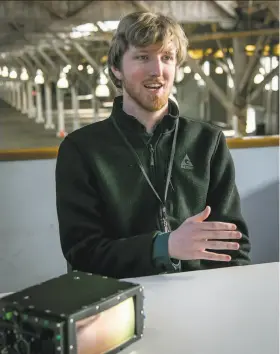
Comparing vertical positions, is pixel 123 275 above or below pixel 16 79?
below

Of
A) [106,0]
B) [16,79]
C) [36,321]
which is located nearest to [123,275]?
[36,321]

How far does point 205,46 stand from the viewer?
822 cm

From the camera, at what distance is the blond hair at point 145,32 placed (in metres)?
1.44

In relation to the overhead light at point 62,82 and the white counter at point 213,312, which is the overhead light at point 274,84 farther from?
the white counter at point 213,312

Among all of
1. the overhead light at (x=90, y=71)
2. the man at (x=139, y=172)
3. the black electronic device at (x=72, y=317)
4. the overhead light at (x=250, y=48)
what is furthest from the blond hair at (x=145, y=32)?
the overhead light at (x=250, y=48)

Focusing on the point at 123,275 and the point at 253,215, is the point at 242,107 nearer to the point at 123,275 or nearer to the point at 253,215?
the point at 253,215

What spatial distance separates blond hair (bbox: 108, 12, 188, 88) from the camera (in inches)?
56.6

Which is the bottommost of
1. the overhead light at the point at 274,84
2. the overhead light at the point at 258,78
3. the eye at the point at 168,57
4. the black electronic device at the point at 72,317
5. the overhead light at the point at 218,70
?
the black electronic device at the point at 72,317

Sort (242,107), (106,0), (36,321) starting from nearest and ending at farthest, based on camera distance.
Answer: (36,321)
(106,0)
(242,107)

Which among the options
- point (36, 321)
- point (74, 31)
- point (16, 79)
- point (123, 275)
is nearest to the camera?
point (36, 321)

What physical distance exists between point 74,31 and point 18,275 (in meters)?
4.11

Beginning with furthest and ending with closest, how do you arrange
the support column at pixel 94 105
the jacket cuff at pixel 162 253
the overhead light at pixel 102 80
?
the overhead light at pixel 102 80 → the support column at pixel 94 105 → the jacket cuff at pixel 162 253

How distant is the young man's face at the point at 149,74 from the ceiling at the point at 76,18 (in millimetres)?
2872

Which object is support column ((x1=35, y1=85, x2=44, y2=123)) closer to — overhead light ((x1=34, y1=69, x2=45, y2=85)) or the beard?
overhead light ((x1=34, y1=69, x2=45, y2=85))
